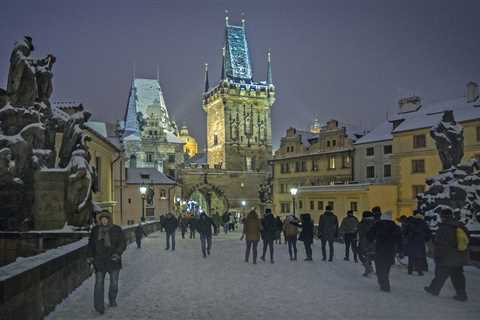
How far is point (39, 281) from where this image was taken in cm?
766

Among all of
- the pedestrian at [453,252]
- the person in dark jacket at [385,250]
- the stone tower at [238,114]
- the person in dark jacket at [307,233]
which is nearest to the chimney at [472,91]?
the person in dark jacket at [307,233]

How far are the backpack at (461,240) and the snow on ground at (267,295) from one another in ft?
3.22

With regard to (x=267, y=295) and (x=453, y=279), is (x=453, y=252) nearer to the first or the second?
(x=453, y=279)

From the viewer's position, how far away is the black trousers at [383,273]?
10.6 metres

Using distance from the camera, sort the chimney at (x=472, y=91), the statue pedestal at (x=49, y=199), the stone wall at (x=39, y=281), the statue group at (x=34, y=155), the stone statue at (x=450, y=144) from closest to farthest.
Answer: the stone wall at (x=39, y=281) → the statue group at (x=34, y=155) → the statue pedestal at (x=49, y=199) → the stone statue at (x=450, y=144) → the chimney at (x=472, y=91)

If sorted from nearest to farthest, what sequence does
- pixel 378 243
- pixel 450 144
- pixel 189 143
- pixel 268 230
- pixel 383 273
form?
pixel 383 273 < pixel 378 243 < pixel 268 230 < pixel 450 144 < pixel 189 143

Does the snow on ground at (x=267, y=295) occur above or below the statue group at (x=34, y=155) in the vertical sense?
below

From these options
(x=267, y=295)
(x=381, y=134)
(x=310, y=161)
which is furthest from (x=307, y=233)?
(x=310, y=161)

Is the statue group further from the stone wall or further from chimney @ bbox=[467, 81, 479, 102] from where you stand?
chimney @ bbox=[467, 81, 479, 102]

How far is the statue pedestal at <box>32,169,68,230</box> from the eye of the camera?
14.8m

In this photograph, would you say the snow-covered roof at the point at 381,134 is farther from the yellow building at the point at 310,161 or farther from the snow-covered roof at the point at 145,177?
the snow-covered roof at the point at 145,177

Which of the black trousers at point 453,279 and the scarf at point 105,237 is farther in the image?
the black trousers at point 453,279

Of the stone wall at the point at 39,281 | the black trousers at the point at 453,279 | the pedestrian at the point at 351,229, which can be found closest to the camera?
the stone wall at the point at 39,281

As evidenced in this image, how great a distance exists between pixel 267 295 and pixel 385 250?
2.63 m
